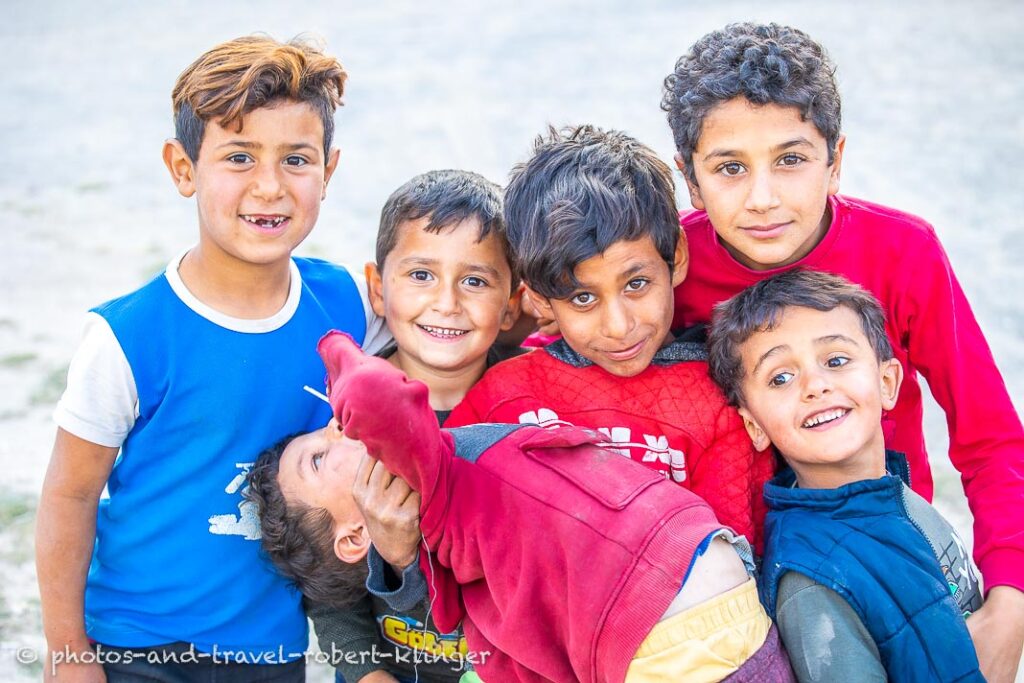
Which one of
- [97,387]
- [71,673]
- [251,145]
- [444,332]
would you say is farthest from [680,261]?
[71,673]

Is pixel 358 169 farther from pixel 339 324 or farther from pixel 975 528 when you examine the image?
pixel 975 528

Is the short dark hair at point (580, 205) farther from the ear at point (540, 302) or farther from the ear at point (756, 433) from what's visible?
the ear at point (756, 433)

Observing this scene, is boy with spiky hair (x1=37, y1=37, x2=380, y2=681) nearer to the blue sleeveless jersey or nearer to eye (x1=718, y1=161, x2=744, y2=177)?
the blue sleeveless jersey

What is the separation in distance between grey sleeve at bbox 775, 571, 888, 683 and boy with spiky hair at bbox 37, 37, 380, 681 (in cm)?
126

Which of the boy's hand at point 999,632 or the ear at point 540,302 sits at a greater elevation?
the ear at point 540,302

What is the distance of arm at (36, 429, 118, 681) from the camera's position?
7.46 ft

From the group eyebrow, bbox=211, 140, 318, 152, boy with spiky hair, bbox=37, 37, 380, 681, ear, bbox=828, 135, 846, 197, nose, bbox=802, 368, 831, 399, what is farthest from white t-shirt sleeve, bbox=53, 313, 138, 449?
ear, bbox=828, 135, 846, 197

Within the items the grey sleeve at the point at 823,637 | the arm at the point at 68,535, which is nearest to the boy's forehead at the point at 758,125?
the grey sleeve at the point at 823,637

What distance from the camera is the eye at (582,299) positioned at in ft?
7.51

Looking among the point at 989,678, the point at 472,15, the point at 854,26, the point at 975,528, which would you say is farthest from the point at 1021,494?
the point at 472,15

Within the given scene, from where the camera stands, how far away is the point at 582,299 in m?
2.30

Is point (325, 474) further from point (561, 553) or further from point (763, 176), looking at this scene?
point (763, 176)

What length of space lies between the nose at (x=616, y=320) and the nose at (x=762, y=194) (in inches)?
14.2

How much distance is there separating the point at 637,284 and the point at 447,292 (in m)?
0.47
